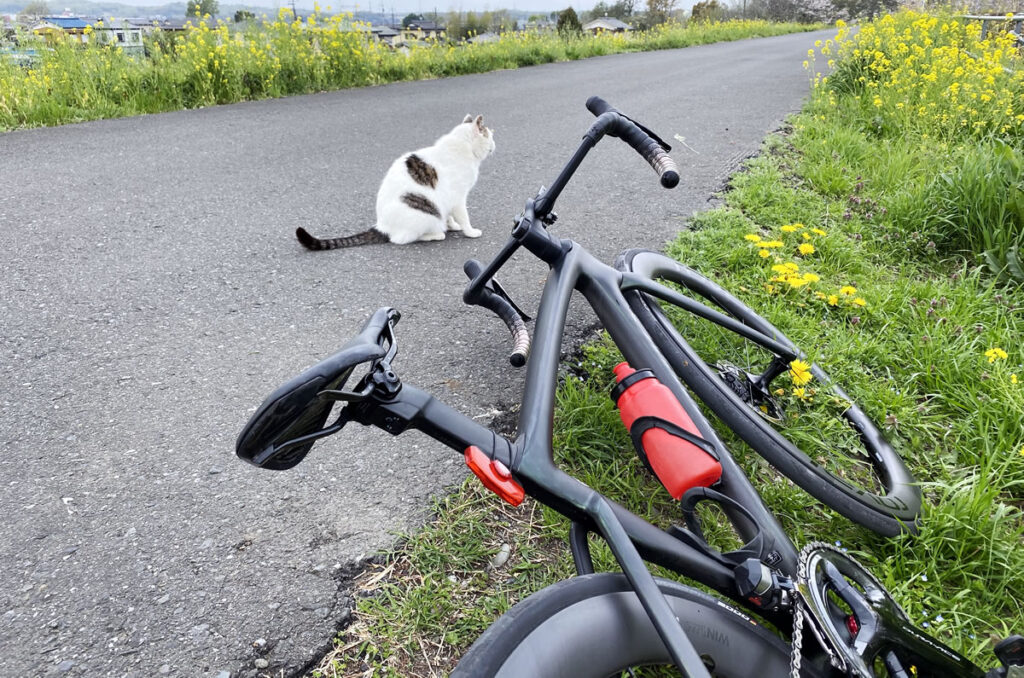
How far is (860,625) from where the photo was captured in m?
1.08

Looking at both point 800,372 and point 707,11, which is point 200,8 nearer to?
point 800,372

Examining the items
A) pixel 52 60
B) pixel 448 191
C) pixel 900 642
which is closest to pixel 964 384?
pixel 900 642

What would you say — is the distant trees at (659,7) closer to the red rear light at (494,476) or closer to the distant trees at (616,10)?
the distant trees at (616,10)

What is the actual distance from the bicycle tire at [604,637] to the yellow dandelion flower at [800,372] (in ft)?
3.63

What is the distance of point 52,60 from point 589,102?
23.5 ft

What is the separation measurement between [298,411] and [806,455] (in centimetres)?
147

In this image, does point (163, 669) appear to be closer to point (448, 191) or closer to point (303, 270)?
point (303, 270)

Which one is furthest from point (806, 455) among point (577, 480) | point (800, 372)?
point (577, 480)

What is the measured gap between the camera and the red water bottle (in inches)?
46.4

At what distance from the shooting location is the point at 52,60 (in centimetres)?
637

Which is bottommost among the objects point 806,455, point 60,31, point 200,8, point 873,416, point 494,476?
point 873,416

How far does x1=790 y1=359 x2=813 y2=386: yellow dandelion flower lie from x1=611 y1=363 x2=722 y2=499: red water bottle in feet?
3.05

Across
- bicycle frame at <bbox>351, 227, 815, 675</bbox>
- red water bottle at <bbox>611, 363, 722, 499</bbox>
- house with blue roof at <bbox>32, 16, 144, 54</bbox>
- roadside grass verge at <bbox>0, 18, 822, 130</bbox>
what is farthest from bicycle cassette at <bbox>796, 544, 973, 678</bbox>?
house with blue roof at <bbox>32, 16, 144, 54</bbox>

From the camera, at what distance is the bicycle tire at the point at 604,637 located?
859 mm
